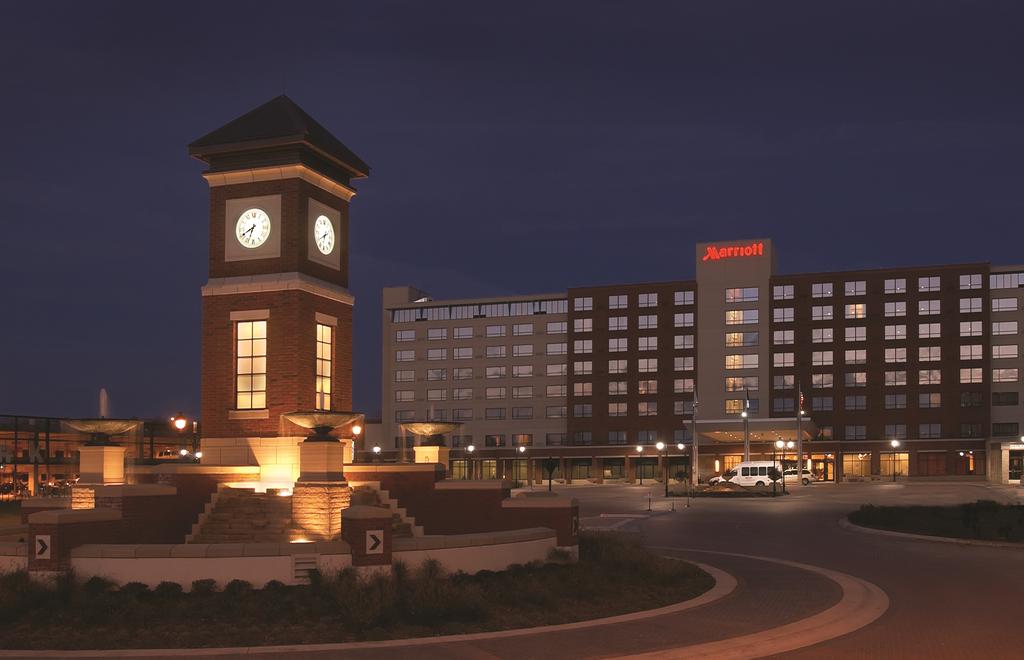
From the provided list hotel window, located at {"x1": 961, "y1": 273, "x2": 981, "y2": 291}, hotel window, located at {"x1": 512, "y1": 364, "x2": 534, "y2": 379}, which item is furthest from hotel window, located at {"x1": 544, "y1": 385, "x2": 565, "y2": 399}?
hotel window, located at {"x1": 961, "y1": 273, "x2": 981, "y2": 291}

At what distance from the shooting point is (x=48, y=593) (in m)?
16.4

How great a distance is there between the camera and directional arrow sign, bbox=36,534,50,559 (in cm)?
1702

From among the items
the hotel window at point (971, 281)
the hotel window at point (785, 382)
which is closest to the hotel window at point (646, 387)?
the hotel window at point (785, 382)

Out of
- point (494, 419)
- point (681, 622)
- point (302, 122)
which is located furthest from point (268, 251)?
point (494, 419)

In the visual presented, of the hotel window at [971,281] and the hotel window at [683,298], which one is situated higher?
the hotel window at [971,281]

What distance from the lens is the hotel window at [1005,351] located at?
10819 centimetres

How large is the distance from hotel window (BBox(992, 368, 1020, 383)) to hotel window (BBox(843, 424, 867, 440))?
14195 millimetres

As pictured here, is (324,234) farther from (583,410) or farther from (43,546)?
(583,410)

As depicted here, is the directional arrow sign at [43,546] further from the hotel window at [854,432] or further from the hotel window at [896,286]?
the hotel window at [896,286]

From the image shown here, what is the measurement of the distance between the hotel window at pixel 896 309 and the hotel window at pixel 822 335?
620cm

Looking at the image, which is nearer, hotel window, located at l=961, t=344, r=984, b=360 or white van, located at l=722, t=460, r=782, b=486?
white van, located at l=722, t=460, r=782, b=486

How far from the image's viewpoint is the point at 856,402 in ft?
367

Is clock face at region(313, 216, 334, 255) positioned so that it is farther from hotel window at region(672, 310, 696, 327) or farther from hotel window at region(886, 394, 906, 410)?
hotel window at region(886, 394, 906, 410)

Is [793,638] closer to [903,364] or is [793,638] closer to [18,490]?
[18,490]
